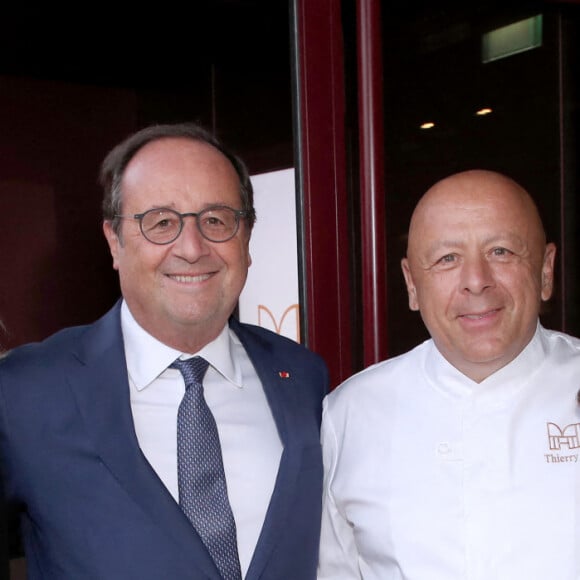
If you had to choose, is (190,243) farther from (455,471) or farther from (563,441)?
(563,441)

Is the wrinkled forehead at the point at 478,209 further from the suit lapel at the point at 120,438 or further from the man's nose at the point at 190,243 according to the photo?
the suit lapel at the point at 120,438

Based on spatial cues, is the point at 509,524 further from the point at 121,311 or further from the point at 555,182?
the point at 555,182

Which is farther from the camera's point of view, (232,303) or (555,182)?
(555,182)

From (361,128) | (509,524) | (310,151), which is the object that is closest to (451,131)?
(361,128)

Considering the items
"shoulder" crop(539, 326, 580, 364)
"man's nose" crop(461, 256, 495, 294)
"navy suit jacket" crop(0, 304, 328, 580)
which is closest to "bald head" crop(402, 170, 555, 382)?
"man's nose" crop(461, 256, 495, 294)

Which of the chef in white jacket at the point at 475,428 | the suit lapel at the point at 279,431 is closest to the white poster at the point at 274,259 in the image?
the suit lapel at the point at 279,431

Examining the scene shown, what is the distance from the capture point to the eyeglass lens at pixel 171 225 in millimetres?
1701

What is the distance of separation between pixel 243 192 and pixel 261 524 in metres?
0.74

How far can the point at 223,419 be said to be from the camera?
1.75 metres

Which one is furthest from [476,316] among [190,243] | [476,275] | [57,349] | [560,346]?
[57,349]

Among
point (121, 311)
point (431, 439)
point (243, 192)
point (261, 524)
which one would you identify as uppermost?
point (243, 192)

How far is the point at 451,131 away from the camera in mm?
2756

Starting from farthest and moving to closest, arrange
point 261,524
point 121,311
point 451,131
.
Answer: point 451,131 → point 121,311 → point 261,524

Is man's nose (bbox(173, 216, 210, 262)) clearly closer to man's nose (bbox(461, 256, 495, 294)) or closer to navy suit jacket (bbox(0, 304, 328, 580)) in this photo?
navy suit jacket (bbox(0, 304, 328, 580))
